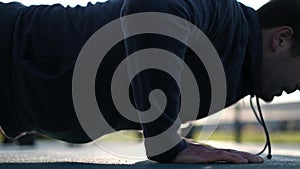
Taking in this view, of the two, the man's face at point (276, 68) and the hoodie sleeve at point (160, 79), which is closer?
the hoodie sleeve at point (160, 79)

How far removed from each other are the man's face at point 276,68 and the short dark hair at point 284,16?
0.05 feet

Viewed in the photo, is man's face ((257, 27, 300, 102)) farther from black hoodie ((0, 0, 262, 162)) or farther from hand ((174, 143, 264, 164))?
hand ((174, 143, 264, 164))

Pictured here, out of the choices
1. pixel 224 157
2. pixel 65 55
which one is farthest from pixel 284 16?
pixel 65 55

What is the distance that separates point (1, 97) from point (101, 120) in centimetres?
22

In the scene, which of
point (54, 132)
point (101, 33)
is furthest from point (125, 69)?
point (54, 132)

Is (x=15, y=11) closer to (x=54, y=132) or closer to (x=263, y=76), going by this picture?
(x=54, y=132)

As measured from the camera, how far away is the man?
1.30m

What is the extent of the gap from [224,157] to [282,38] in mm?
331

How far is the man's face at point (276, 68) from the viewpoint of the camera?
135 cm

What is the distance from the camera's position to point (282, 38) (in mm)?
1345

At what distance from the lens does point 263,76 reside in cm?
139

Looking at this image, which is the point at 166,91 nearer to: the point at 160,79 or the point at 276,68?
the point at 160,79

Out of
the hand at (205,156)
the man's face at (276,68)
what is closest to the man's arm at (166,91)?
the hand at (205,156)

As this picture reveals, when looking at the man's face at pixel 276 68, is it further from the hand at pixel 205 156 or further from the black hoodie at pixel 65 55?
the hand at pixel 205 156
